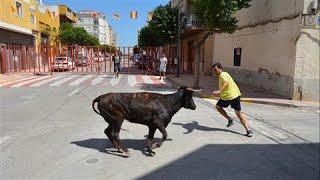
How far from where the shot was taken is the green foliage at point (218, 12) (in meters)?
13.9

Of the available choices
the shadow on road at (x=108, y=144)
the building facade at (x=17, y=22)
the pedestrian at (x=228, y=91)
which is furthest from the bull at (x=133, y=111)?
the building facade at (x=17, y=22)

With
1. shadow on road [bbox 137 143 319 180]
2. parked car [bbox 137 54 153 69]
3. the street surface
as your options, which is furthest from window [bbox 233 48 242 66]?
shadow on road [bbox 137 143 319 180]

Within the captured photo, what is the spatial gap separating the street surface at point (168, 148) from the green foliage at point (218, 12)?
19.0 feet

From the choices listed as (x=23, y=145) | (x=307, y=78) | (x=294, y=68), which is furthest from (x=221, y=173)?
(x=294, y=68)

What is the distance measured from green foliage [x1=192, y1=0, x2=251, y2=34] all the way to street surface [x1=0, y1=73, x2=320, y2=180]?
19.0 ft

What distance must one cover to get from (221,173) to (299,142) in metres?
2.49

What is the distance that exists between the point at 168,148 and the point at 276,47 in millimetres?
9689

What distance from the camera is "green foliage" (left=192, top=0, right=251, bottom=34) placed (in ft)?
45.6

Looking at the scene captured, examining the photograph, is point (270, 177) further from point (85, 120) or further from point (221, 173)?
point (85, 120)

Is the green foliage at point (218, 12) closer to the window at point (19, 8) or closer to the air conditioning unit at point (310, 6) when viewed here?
the air conditioning unit at point (310, 6)

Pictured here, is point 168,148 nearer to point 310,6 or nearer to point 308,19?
point 308,19

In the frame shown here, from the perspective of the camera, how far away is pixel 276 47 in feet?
46.1

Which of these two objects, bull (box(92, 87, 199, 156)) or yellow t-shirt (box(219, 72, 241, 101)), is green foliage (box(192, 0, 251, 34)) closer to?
yellow t-shirt (box(219, 72, 241, 101))

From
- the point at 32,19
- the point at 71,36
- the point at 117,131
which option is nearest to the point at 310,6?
the point at 117,131
